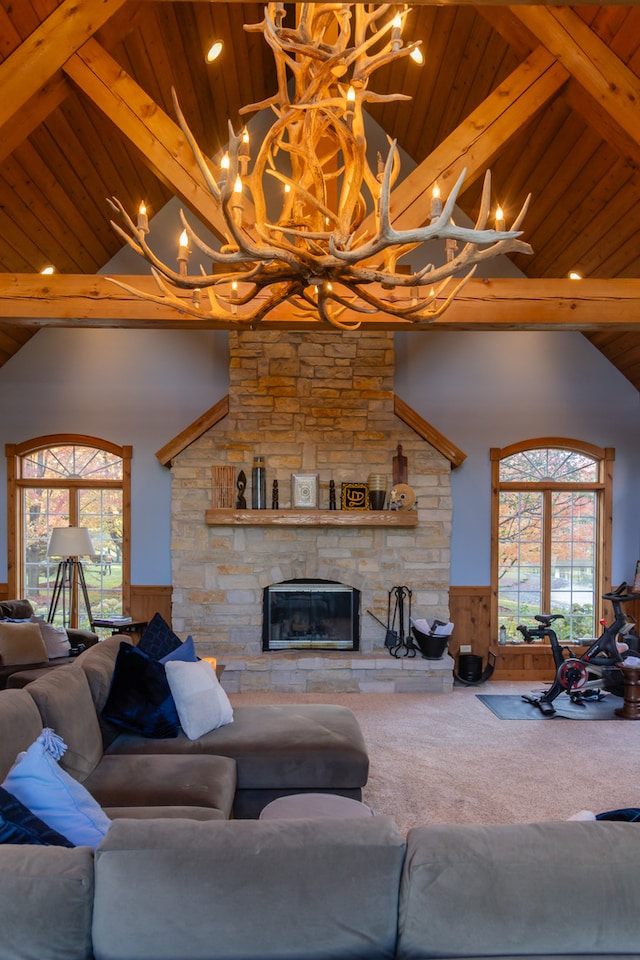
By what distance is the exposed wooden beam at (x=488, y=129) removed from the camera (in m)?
4.07

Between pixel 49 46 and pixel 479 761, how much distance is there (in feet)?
16.6

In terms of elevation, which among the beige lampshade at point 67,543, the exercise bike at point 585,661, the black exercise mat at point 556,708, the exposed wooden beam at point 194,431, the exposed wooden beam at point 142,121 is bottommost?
the black exercise mat at point 556,708

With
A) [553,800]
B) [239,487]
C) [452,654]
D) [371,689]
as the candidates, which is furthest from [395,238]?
[452,654]

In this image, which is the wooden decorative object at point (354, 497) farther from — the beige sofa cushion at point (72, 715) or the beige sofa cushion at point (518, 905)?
the beige sofa cushion at point (518, 905)

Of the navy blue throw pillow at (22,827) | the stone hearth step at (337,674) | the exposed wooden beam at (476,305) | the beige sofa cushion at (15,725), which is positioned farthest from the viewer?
the stone hearth step at (337,674)

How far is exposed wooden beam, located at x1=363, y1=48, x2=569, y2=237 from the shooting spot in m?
4.07

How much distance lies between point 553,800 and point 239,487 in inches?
150

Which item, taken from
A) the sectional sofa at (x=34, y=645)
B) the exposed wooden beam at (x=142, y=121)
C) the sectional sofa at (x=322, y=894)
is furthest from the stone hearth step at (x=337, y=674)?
the sectional sofa at (x=322, y=894)

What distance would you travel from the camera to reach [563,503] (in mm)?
7453

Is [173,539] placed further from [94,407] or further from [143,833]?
[143,833]

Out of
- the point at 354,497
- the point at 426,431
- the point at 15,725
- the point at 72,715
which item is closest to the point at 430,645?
the point at 354,497

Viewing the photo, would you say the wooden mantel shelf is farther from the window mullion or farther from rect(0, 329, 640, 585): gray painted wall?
the window mullion

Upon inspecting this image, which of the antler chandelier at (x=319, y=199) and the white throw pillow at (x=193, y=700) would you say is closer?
the antler chandelier at (x=319, y=199)

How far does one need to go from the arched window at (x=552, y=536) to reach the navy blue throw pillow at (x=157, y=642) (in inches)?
165
